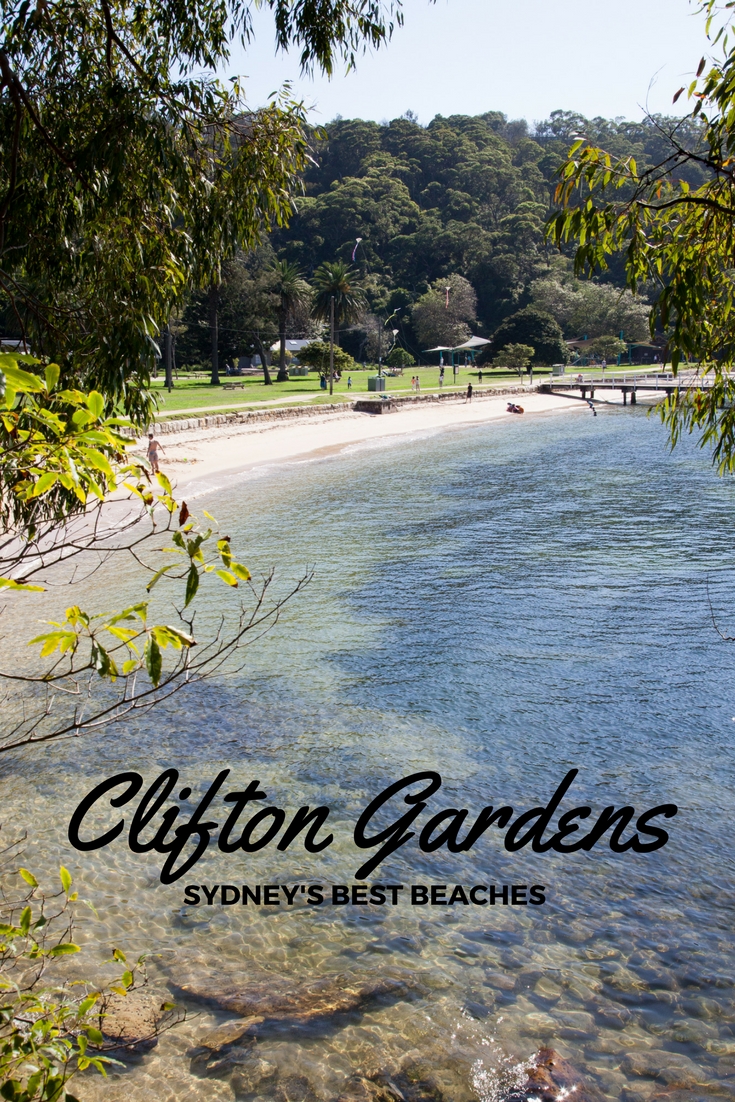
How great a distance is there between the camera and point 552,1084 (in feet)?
16.6

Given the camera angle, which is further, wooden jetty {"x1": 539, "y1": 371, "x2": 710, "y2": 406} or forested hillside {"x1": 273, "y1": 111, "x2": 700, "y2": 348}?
forested hillside {"x1": 273, "y1": 111, "x2": 700, "y2": 348}

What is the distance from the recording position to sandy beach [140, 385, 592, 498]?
3157cm

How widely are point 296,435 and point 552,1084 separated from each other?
1513 inches

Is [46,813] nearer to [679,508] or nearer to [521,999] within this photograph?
[521,999]

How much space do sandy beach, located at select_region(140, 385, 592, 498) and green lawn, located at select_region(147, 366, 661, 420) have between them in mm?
2120

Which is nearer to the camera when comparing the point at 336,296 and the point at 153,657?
the point at 153,657

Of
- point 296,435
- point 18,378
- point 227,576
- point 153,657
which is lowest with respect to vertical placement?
point 296,435

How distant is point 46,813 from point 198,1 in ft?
25.0

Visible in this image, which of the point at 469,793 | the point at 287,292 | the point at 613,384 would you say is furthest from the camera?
the point at 613,384

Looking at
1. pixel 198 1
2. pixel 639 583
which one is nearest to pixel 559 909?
pixel 198 1

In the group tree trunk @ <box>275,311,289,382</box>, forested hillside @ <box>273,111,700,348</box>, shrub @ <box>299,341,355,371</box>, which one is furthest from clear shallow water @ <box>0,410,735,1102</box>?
forested hillside @ <box>273,111,700,348</box>

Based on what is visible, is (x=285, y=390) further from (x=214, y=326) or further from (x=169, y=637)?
(x=169, y=637)

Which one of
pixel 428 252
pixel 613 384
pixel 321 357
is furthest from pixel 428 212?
pixel 321 357

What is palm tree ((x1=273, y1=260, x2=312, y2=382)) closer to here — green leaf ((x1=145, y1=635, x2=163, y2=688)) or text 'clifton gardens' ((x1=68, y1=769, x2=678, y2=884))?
text 'clifton gardens' ((x1=68, y1=769, x2=678, y2=884))
